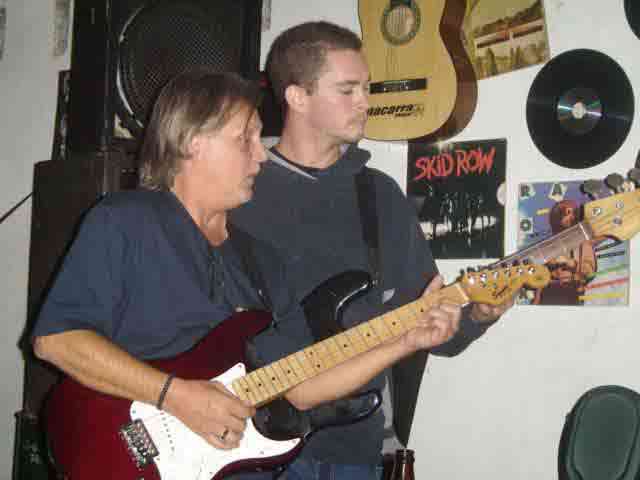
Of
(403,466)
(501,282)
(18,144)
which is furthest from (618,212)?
(18,144)

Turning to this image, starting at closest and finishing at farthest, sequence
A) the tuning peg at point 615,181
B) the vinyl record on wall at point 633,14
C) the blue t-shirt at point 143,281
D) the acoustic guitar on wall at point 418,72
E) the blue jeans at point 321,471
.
A: the blue t-shirt at point 143,281, the tuning peg at point 615,181, the blue jeans at point 321,471, the vinyl record on wall at point 633,14, the acoustic guitar on wall at point 418,72

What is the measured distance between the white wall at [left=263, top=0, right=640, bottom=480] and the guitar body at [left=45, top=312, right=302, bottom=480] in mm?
1084

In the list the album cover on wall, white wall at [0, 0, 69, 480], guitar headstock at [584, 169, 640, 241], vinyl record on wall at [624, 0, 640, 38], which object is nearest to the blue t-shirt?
guitar headstock at [584, 169, 640, 241]

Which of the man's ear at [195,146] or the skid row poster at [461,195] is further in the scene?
the skid row poster at [461,195]

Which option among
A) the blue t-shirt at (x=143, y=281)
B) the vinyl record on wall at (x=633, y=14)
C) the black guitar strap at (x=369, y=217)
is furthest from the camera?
the vinyl record on wall at (x=633, y=14)

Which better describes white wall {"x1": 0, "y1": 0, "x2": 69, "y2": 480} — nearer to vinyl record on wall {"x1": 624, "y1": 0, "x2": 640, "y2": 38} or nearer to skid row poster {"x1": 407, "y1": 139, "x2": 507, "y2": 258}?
Answer: skid row poster {"x1": 407, "y1": 139, "x2": 507, "y2": 258}

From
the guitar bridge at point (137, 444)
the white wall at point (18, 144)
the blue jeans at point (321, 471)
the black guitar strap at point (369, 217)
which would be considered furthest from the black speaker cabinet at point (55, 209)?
the white wall at point (18, 144)

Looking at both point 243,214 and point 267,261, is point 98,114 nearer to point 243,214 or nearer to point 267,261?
point 243,214

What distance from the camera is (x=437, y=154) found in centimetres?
245

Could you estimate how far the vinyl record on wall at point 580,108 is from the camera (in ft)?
6.56

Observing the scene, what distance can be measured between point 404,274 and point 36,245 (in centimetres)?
131

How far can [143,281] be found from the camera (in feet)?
4.90

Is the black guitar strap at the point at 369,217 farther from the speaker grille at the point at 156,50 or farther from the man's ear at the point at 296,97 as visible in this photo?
the speaker grille at the point at 156,50

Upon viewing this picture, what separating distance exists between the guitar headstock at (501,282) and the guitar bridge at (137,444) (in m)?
0.86
